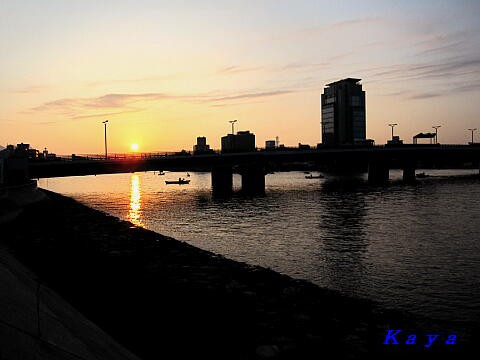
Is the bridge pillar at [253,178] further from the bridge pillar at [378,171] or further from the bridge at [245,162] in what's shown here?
the bridge pillar at [378,171]

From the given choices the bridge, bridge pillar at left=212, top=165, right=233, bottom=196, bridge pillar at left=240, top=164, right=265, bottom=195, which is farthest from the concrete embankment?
bridge pillar at left=212, top=165, right=233, bottom=196

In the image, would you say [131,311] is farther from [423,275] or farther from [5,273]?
[423,275]

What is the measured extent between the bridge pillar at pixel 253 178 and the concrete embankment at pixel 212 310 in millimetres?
92076

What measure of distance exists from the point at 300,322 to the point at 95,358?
9.39 meters

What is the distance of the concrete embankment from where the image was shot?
15.2 m

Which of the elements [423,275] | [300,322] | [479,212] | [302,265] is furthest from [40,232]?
[479,212]

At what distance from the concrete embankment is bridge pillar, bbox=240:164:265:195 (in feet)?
302

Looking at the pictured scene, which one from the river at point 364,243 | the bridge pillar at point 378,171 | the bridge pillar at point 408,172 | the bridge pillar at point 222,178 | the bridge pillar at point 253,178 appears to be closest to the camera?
the river at point 364,243

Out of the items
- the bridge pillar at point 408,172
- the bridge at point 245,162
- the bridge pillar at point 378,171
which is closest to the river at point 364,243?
the bridge at point 245,162

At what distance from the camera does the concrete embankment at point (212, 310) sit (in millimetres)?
15250

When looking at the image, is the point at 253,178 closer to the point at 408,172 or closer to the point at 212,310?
the point at 408,172

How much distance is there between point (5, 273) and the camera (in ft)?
51.2

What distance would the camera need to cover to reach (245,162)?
12631cm

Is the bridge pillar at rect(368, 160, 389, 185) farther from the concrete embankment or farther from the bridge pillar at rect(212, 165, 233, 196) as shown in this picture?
the concrete embankment
